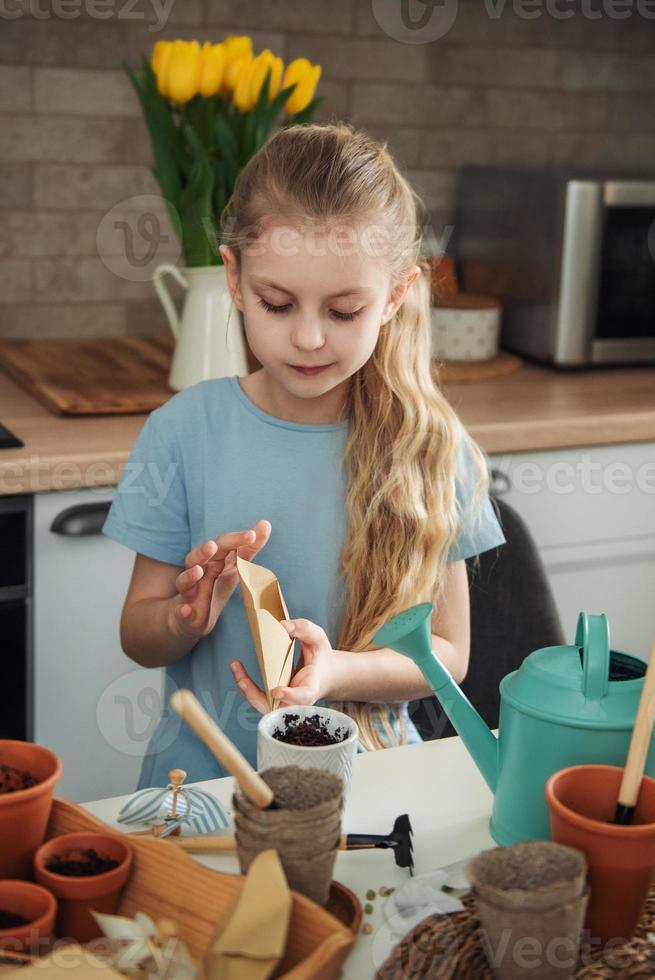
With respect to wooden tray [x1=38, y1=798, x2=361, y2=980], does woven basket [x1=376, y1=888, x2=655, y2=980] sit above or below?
below

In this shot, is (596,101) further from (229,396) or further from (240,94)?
(229,396)

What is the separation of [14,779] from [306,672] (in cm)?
37

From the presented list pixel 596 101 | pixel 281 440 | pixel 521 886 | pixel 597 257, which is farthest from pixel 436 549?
pixel 596 101

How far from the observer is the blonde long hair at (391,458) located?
131cm

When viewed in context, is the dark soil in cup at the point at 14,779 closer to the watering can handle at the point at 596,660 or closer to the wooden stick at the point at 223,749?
the wooden stick at the point at 223,749

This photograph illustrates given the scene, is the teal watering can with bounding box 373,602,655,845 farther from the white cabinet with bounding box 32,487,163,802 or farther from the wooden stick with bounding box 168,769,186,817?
the white cabinet with bounding box 32,487,163,802

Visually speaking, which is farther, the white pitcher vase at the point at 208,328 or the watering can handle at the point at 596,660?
the white pitcher vase at the point at 208,328

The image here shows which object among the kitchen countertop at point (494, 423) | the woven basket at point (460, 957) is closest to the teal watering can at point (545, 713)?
the woven basket at point (460, 957)

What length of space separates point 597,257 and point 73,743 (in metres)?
1.29

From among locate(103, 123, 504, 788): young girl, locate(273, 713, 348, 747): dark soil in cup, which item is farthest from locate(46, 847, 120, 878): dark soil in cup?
locate(103, 123, 504, 788): young girl

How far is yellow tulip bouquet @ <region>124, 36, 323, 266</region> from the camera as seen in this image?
6.26 ft

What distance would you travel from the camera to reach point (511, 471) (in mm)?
2088

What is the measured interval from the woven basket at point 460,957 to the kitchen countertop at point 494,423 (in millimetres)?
1079

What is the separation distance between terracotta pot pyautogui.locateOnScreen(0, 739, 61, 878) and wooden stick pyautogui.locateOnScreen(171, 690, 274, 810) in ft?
0.38
